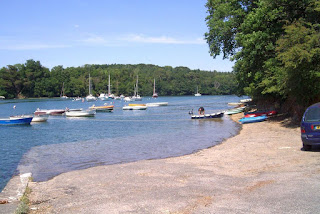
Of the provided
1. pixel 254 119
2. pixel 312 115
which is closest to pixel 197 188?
pixel 312 115

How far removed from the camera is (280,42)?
2511 centimetres

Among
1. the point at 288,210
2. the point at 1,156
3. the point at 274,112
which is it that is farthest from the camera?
the point at 274,112

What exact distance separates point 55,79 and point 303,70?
174004 millimetres

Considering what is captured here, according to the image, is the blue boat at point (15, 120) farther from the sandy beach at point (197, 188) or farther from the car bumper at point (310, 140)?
the car bumper at point (310, 140)

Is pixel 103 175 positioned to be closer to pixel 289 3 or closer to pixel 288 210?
pixel 288 210

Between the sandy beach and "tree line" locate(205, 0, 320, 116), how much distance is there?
28.4 ft

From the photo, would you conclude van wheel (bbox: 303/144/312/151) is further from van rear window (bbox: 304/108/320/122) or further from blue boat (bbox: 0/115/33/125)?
blue boat (bbox: 0/115/33/125)

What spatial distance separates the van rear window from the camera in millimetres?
14155

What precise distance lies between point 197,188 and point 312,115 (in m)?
6.79

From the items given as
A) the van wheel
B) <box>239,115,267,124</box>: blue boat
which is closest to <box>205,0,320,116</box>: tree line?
<box>239,115,267,124</box>: blue boat

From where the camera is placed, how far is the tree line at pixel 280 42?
74.9 ft

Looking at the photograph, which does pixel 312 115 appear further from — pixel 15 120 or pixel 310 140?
pixel 15 120

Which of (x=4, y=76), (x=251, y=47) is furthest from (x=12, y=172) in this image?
(x=4, y=76)

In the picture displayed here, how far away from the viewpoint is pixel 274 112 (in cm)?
3747
